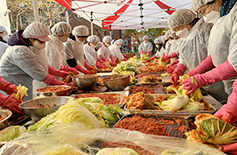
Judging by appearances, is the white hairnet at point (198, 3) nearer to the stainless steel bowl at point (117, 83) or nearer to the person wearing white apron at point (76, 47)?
the stainless steel bowl at point (117, 83)

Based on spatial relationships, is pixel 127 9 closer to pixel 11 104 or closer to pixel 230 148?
pixel 11 104

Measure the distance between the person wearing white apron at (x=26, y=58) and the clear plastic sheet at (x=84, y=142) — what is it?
196 centimetres

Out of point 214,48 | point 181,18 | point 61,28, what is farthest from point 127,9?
point 214,48

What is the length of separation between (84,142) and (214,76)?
5.13 feet

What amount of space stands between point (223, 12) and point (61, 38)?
11.6 ft

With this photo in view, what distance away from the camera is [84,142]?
1087 millimetres

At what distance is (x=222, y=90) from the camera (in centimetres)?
266

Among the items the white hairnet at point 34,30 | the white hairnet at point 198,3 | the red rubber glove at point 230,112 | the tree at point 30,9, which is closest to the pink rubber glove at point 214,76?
the red rubber glove at point 230,112

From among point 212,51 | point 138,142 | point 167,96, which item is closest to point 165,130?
point 138,142

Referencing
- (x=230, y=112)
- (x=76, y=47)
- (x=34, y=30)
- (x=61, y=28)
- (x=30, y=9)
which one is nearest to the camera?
(x=230, y=112)

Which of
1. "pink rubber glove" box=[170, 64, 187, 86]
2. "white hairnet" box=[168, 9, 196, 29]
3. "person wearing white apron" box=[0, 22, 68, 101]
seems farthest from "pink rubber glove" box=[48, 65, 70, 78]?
"white hairnet" box=[168, 9, 196, 29]

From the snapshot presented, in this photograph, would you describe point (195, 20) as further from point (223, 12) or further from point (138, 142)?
point (138, 142)

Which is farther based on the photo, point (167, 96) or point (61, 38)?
point (61, 38)

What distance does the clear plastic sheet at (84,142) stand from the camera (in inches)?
36.7
